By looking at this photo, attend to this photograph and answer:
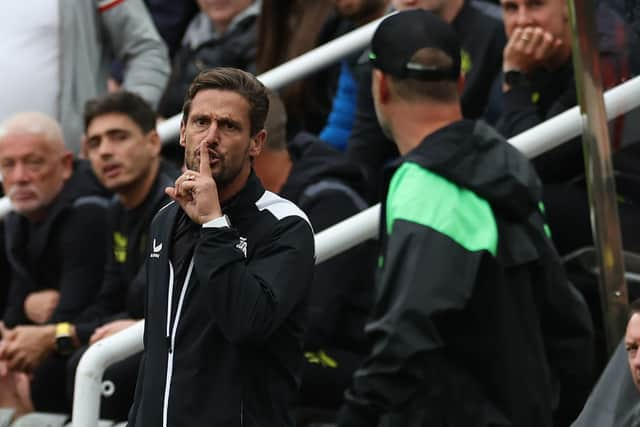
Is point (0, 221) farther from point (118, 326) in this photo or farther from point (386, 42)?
point (386, 42)

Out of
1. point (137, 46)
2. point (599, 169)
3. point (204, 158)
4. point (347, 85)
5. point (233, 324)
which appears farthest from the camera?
point (137, 46)

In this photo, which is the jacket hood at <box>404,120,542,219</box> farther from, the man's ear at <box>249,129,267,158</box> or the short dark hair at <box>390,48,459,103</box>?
the man's ear at <box>249,129,267,158</box>

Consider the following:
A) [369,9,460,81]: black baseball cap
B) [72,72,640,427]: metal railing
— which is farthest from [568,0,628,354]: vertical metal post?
[369,9,460,81]: black baseball cap

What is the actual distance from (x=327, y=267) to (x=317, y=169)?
36 cm

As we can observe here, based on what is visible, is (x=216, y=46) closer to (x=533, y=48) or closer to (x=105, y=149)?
(x=105, y=149)

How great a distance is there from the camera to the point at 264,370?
130 inches

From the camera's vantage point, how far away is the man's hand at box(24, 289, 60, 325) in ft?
19.1

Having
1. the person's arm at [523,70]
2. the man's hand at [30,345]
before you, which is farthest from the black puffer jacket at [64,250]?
the person's arm at [523,70]

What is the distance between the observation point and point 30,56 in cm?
656

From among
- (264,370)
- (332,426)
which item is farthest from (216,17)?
(264,370)

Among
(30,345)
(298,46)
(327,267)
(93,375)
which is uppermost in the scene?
(298,46)

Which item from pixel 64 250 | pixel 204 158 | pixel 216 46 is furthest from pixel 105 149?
pixel 204 158

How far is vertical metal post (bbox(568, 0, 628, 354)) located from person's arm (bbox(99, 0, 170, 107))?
2578 mm

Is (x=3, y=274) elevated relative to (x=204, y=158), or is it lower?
lower
